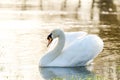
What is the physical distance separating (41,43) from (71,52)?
10.1 ft

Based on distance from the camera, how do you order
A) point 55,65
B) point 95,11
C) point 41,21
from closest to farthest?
point 55,65 < point 41,21 < point 95,11

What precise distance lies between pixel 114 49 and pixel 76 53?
2364 mm

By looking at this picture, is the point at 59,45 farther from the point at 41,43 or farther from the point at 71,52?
the point at 41,43

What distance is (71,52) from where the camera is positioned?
14.4 meters

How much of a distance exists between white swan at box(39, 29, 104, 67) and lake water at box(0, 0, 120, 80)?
226 mm

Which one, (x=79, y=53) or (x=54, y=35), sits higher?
(x=54, y=35)

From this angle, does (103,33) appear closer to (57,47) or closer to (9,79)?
(57,47)

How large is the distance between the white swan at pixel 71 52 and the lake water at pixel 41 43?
0.23m

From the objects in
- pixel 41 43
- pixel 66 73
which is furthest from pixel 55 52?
pixel 41 43

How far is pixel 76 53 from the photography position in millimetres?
14383

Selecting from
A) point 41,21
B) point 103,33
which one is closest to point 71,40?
point 103,33

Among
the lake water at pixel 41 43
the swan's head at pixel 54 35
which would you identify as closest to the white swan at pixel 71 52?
the swan's head at pixel 54 35

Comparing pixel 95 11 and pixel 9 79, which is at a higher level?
pixel 9 79

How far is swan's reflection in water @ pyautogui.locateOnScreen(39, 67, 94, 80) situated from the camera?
12.6 m
